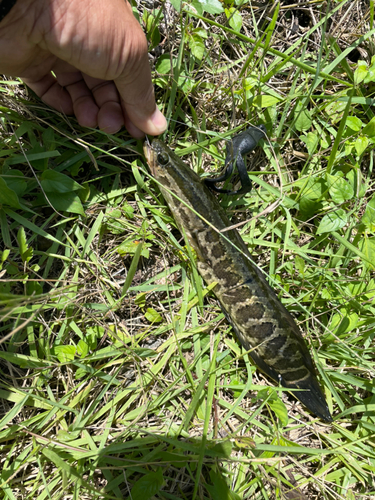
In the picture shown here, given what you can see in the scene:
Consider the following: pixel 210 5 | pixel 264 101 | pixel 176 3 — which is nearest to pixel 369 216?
pixel 264 101

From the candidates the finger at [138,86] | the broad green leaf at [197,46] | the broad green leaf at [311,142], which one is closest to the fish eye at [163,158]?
the finger at [138,86]

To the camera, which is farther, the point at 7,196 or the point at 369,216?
the point at 369,216

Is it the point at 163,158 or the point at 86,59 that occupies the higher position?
the point at 86,59

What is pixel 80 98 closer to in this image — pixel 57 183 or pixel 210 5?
pixel 57 183

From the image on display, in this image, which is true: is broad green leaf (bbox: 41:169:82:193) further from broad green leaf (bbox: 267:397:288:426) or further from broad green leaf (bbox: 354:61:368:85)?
broad green leaf (bbox: 354:61:368:85)

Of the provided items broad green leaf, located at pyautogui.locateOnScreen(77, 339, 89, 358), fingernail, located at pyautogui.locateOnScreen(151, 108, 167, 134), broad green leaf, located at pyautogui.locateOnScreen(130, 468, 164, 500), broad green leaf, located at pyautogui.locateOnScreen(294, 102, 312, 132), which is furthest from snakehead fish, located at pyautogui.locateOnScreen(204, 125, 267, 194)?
broad green leaf, located at pyautogui.locateOnScreen(130, 468, 164, 500)

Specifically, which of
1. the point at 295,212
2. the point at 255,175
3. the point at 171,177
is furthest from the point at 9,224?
the point at 295,212
